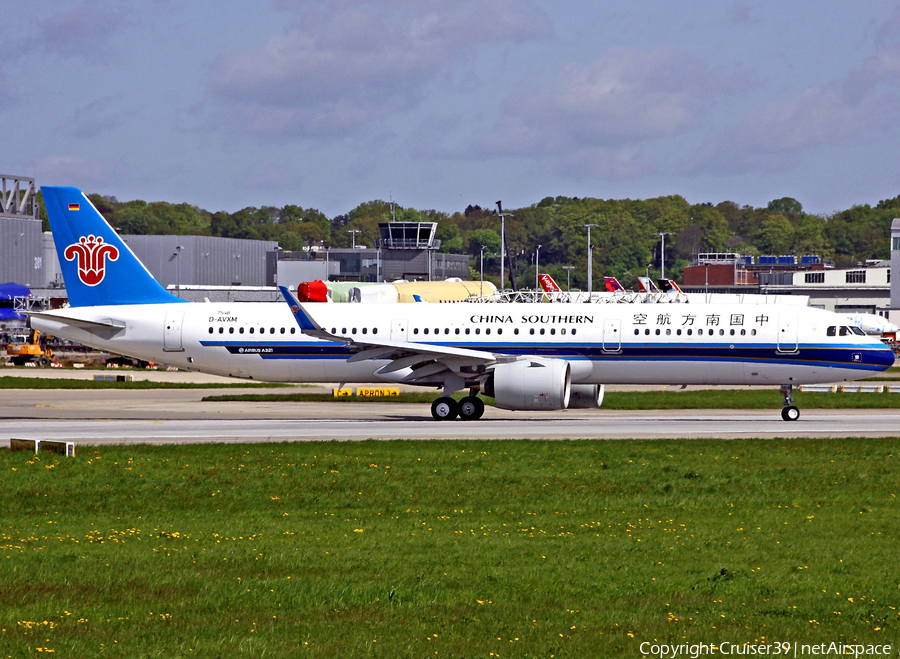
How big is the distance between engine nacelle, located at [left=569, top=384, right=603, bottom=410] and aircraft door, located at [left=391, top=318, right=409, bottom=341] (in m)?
6.44

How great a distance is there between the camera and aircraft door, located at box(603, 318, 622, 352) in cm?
3759

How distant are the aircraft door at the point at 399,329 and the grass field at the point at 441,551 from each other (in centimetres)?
1222

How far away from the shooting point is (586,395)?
128 ft

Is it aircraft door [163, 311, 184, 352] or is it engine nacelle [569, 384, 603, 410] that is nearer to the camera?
engine nacelle [569, 384, 603, 410]

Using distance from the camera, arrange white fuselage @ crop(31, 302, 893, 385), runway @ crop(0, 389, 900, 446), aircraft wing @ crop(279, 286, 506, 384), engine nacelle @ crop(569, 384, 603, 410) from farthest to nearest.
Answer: engine nacelle @ crop(569, 384, 603, 410), white fuselage @ crop(31, 302, 893, 385), aircraft wing @ crop(279, 286, 506, 384), runway @ crop(0, 389, 900, 446)

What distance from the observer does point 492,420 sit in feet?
127

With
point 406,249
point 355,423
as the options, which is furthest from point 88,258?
point 406,249

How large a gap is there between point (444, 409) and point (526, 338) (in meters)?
3.86

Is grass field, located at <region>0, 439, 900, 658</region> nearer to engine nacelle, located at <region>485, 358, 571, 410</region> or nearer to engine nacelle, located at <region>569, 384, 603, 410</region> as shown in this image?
engine nacelle, located at <region>485, 358, 571, 410</region>

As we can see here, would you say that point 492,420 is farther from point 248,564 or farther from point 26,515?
point 248,564

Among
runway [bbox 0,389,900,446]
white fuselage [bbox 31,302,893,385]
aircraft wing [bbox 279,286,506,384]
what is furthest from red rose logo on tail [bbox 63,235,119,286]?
aircraft wing [bbox 279,286,506,384]

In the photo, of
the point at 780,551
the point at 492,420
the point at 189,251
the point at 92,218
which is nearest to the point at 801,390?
the point at 492,420

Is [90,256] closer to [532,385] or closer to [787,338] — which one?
[532,385]

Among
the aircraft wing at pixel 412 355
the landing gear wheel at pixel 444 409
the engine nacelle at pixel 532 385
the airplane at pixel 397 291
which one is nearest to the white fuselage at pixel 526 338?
the aircraft wing at pixel 412 355
